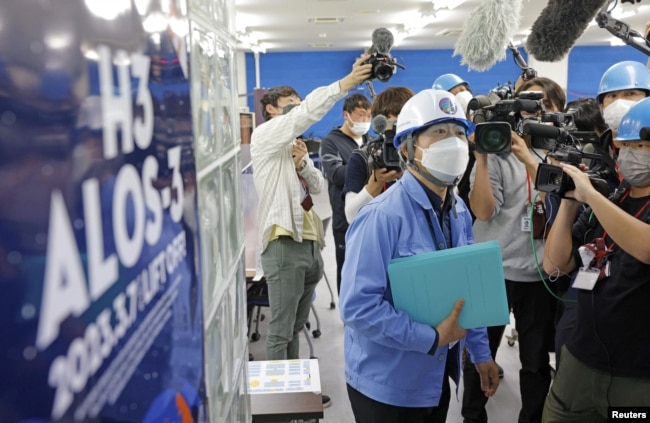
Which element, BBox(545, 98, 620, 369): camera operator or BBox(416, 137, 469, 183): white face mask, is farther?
BBox(545, 98, 620, 369): camera operator

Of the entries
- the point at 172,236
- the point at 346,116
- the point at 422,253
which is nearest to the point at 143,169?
the point at 172,236

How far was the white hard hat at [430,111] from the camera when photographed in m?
1.46

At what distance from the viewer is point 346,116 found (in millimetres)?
2994

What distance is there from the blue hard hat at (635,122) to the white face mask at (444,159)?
552 millimetres

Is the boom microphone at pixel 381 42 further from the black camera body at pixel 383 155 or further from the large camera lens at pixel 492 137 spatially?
the large camera lens at pixel 492 137

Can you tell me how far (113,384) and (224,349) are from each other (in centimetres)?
51

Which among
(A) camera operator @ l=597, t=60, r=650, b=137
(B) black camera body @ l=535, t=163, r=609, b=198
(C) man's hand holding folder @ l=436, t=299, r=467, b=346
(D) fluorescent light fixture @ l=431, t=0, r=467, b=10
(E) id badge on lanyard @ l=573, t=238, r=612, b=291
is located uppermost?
(D) fluorescent light fixture @ l=431, t=0, r=467, b=10

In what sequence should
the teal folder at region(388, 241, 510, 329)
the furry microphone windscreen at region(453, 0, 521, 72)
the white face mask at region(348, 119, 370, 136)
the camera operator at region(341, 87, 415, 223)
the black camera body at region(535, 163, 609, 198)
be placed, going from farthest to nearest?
the white face mask at region(348, 119, 370, 136) < the furry microphone windscreen at region(453, 0, 521, 72) < the camera operator at region(341, 87, 415, 223) < the black camera body at region(535, 163, 609, 198) < the teal folder at region(388, 241, 510, 329)

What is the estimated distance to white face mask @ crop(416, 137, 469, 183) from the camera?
1482 mm

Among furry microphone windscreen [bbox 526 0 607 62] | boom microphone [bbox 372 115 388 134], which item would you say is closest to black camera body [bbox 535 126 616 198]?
furry microphone windscreen [bbox 526 0 607 62]

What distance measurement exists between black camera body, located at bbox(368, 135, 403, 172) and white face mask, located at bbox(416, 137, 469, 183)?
1.57 ft

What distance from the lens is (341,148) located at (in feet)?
9.73

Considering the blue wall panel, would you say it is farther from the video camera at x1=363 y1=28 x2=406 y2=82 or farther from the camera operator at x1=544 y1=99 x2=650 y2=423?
the camera operator at x1=544 y1=99 x2=650 y2=423

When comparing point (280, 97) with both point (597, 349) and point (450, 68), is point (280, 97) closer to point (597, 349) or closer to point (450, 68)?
point (597, 349)
